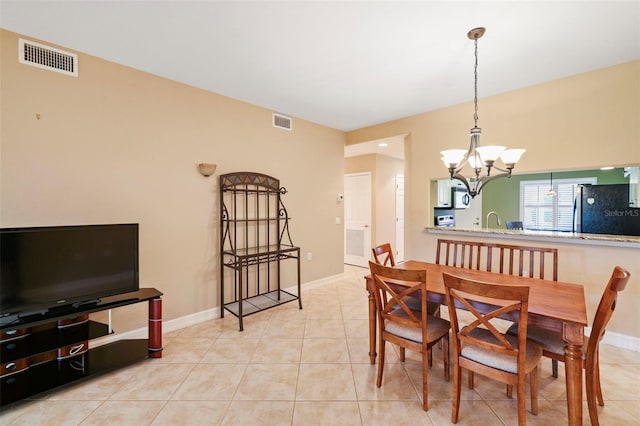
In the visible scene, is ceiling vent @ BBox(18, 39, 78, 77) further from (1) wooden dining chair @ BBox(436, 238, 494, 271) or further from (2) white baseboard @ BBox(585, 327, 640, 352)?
(2) white baseboard @ BBox(585, 327, 640, 352)

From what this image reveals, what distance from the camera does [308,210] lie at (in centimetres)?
436

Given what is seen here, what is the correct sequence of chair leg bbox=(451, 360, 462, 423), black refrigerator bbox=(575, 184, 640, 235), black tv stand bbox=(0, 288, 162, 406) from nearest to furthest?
chair leg bbox=(451, 360, 462, 423) → black tv stand bbox=(0, 288, 162, 406) → black refrigerator bbox=(575, 184, 640, 235)

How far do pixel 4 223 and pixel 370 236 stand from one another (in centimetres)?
511

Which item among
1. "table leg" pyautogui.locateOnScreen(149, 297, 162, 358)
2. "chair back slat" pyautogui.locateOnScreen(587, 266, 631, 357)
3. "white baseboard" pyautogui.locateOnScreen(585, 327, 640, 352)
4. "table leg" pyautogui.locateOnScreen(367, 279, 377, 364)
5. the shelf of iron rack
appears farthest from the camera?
the shelf of iron rack

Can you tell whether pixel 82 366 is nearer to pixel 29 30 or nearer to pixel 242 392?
pixel 242 392

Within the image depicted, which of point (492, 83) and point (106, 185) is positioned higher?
point (492, 83)

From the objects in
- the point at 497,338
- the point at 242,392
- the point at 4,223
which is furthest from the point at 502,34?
the point at 4,223

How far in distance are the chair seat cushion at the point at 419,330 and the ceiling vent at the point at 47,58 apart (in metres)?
3.39

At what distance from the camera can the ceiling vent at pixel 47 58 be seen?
7.11 feet

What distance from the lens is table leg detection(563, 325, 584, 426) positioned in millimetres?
1457

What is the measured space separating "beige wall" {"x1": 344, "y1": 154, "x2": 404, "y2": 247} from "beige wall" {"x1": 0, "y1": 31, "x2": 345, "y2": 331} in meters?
2.30

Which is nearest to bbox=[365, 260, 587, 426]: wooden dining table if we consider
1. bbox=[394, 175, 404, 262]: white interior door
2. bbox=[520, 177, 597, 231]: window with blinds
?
bbox=[394, 175, 404, 262]: white interior door

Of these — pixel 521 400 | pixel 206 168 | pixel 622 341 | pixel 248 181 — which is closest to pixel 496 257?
pixel 622 341

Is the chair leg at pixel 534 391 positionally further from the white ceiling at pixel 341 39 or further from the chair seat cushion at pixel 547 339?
the white ceiling at pixel 341 39
